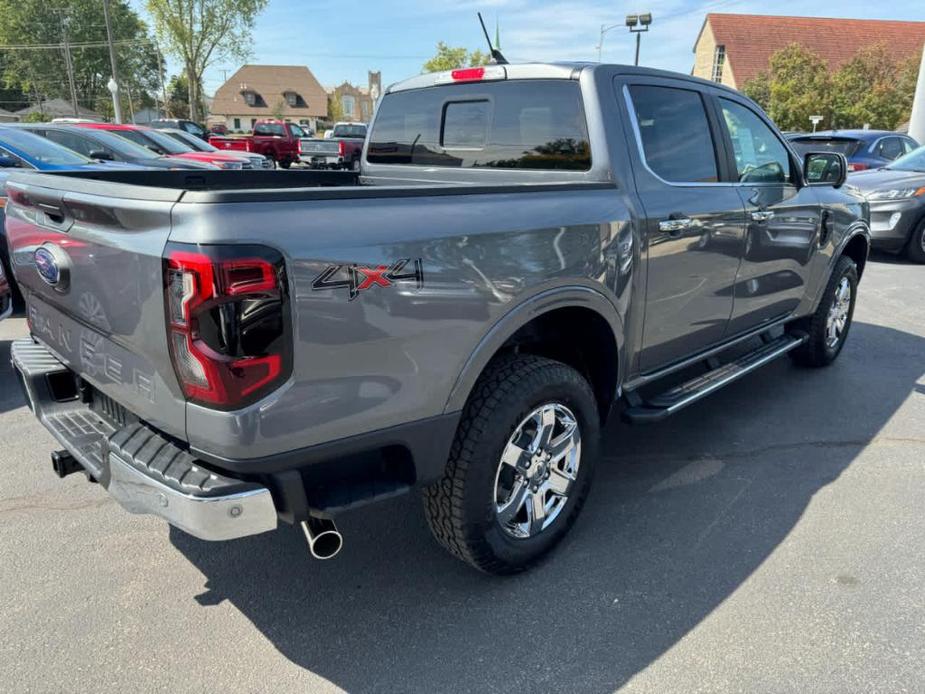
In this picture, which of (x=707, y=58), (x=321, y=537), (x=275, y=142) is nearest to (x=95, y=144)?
(x=321, y=537)

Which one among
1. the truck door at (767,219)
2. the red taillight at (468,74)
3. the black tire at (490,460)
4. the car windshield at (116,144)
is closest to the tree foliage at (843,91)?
the car windshield at (116,144)

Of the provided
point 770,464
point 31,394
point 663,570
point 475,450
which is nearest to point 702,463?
point 770,464

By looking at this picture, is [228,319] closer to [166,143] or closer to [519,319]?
[519,319]

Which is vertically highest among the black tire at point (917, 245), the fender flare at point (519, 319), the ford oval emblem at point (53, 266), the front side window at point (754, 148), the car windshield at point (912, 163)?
the front side window at point (754, 148)

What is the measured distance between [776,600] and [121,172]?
11.3ft

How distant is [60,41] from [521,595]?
82060 millimetres

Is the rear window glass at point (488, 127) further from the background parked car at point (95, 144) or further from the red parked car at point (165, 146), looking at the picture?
the red parked car at point (165, 146)

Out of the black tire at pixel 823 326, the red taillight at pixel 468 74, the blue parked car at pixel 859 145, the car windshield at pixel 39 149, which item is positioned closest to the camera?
the red taillight at pixel 468 74

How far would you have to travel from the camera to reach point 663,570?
9.33 feet

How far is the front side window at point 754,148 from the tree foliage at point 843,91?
1515 inches

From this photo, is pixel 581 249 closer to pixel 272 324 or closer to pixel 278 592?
pixel 272 324

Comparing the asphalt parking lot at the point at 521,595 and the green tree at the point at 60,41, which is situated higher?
the green tree at the point at 60,41

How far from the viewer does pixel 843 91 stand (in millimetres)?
38562

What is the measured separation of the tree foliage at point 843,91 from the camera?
3734 centimetres
